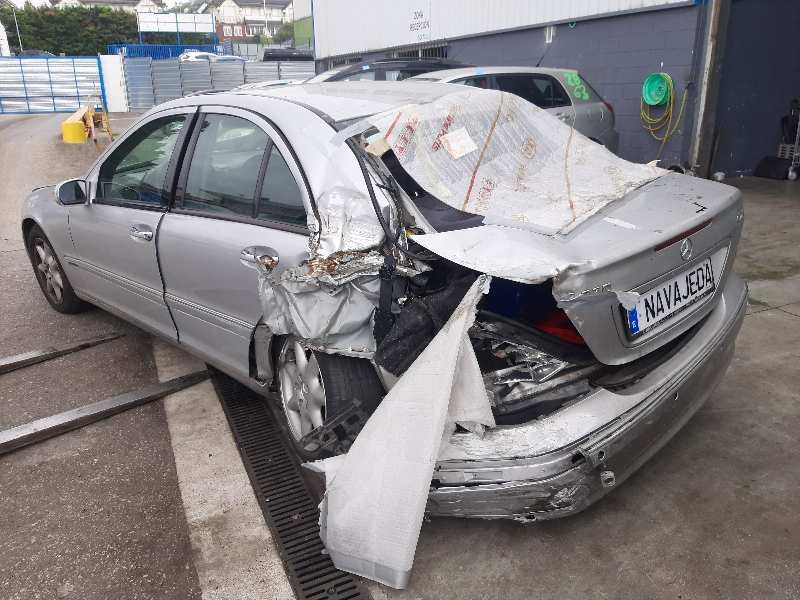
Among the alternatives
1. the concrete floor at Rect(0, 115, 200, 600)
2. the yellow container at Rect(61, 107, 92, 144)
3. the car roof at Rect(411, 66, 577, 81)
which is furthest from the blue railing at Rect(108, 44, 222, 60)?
the concrete floor at Rect(0, 115, 200, 600)

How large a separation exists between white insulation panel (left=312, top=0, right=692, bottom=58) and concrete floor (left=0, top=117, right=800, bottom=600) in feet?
22.5

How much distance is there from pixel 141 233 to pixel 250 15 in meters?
115

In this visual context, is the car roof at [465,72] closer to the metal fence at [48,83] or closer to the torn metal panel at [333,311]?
the torn metal panel at [333,311]

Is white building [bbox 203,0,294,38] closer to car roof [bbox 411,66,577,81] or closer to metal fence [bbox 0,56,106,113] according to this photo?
metal fence [bbox 0,56,106,113]

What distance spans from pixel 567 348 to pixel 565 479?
1.52ft

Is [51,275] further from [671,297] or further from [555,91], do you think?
[555,91]

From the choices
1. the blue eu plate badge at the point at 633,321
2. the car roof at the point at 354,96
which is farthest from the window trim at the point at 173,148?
the blue eu plate badge at the point at 633,321

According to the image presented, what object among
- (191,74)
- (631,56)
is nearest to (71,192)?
(631,56)

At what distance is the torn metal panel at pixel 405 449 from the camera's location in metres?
2.09

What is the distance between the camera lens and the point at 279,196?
2.83 meters

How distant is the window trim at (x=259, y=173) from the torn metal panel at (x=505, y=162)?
0.40m

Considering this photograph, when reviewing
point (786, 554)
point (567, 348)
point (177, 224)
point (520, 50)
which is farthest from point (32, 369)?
point (520, 50)

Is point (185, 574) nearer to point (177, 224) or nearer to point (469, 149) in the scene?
point (177, 224)

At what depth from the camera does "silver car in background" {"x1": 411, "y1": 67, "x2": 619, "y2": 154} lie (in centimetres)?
690
